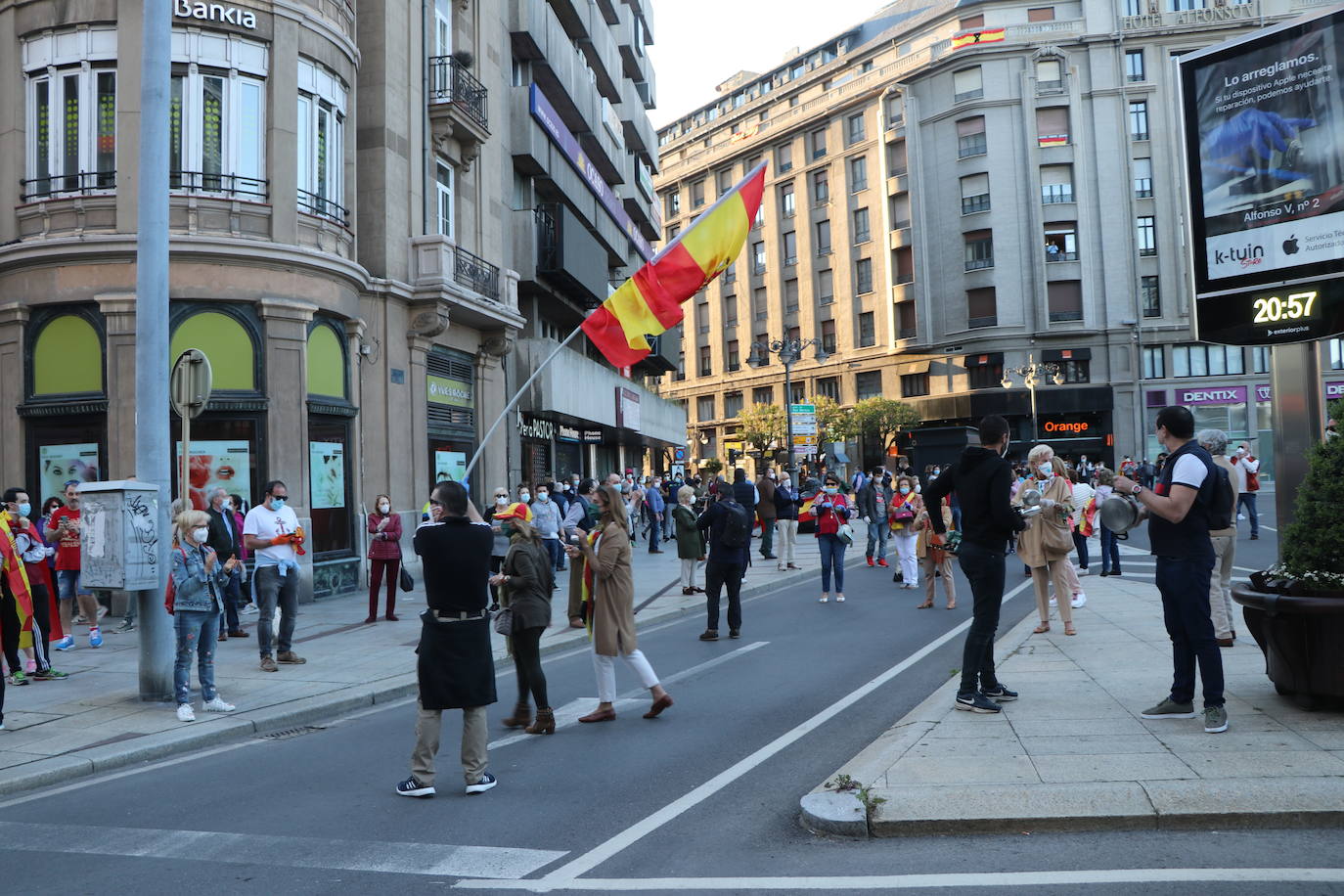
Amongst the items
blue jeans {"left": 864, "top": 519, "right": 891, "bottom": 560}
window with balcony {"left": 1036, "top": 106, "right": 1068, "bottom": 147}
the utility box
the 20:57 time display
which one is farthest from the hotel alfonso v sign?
window with balcony {"left": 1036, "top": 106, "right": 1068, "bottom": 147}

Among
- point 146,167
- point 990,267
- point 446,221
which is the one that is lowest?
point 146,167

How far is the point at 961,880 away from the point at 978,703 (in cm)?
285

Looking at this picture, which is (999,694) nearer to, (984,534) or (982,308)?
(984,534)

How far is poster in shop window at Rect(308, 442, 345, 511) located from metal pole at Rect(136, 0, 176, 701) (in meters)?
7.59

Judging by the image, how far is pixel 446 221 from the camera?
22.2 metres

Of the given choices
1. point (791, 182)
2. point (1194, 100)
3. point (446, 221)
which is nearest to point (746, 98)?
point (791, 182)

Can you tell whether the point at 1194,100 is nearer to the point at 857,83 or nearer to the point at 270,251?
the point at 270,251

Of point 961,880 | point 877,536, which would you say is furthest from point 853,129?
point 961,880

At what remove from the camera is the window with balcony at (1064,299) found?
5678cm

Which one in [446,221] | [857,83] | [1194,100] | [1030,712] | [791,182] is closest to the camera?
[1030,712]

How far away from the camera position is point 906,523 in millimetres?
15992

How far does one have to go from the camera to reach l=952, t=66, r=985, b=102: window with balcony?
2256 inches

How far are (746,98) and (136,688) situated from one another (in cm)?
7272

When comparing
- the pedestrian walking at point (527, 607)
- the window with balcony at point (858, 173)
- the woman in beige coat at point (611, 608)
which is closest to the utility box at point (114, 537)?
the pedestrian walking at point (527, 607)
